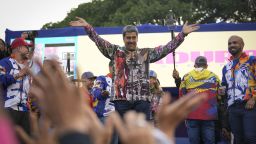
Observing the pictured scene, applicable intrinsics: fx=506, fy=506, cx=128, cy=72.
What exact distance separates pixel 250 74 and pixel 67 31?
21.6 feet

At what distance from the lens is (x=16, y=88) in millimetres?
6055

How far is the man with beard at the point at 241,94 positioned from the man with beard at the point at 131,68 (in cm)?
102

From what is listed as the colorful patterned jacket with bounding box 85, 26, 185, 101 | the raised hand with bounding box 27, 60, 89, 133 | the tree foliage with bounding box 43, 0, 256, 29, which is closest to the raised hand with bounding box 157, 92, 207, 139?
the raised hand with bounding box 27, 60, 89, 133

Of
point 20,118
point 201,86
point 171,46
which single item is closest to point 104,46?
point 171,46

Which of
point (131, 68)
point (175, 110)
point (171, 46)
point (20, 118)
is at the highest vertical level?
point (171, 46)

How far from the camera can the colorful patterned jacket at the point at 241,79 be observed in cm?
652

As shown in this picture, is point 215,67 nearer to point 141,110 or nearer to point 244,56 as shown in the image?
point 244,56

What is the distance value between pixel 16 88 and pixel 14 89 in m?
0.03

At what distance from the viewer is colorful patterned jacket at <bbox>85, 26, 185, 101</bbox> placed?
591 centimetres

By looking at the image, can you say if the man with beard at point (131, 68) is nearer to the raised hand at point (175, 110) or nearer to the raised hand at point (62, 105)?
the raised hand at point (175, 110)

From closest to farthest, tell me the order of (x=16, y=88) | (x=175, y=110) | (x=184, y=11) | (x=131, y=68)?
(x=175, y=110) < (x=131, y=68) < (x=16, y=88) < (x=184, y=11)

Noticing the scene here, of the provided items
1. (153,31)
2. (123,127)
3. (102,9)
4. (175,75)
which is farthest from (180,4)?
(123,127)

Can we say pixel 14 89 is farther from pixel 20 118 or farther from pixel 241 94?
pixel 241 94

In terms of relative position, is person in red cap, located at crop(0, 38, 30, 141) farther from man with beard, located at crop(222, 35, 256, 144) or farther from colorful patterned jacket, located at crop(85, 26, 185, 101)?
man with beard, located at crop(222, 35, 256, 144)
